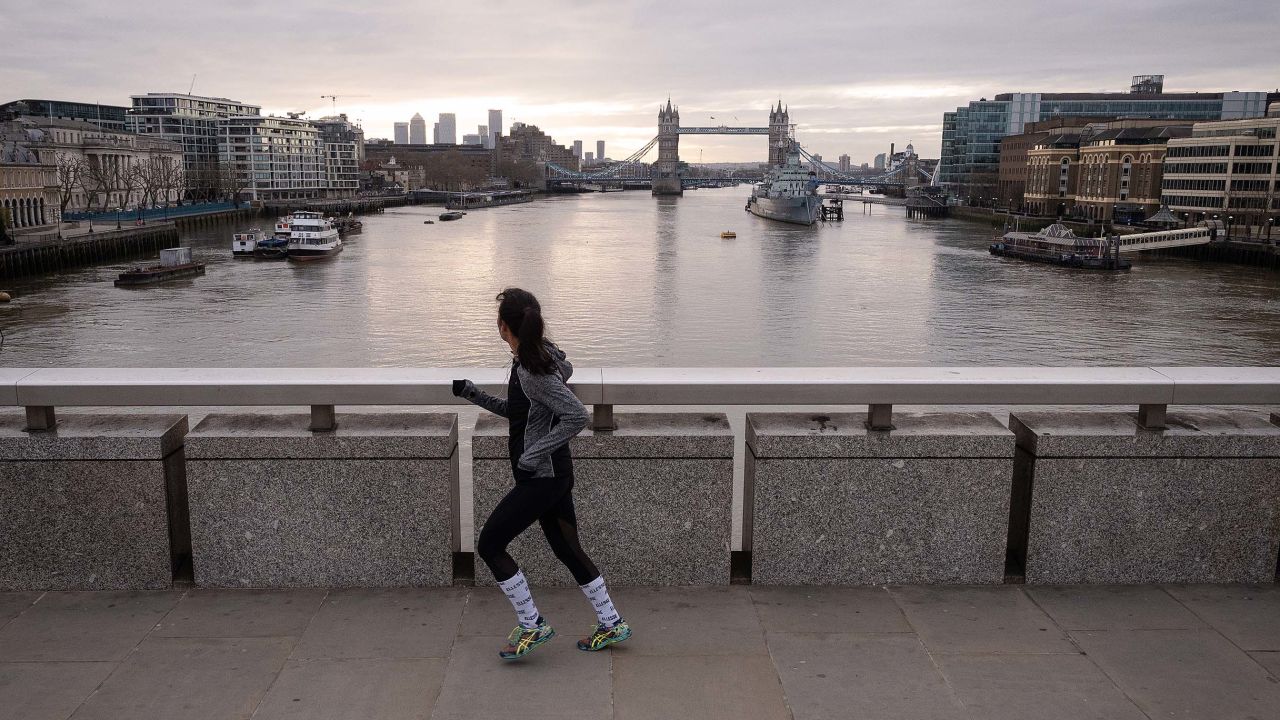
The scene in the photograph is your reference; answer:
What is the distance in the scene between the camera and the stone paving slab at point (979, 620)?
10.7 ft

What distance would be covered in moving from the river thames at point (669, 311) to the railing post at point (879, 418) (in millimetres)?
21013

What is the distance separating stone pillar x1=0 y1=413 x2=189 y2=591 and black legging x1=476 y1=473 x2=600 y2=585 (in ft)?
3.98

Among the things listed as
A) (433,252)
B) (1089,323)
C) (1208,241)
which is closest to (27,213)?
(433,252)

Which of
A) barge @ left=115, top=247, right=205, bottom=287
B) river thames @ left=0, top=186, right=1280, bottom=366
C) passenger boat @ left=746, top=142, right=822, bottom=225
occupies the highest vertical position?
passenger boat @ left=746, top=142, right=822, bottom=225

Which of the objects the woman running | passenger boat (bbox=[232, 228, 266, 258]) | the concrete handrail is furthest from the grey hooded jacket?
passenger boat (bbox=[232, 228, 266, 258])

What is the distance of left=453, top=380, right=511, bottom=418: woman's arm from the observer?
3133 mm

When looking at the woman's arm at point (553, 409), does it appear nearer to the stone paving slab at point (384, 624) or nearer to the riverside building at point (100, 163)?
the stone paving slab at point (384, 624)

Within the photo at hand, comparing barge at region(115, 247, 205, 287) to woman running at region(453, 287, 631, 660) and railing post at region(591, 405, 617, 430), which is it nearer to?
railing post at region(591, 405, 617, 430)

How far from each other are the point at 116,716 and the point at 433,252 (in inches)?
2375

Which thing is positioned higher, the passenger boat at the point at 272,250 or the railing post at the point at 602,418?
the railing post at the point at 602,418

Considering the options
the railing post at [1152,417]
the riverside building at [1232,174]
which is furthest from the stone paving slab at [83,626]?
the riverside building at [1232,174]

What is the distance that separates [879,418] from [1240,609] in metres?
1.39

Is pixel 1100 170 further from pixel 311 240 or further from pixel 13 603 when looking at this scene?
pixel 13 603

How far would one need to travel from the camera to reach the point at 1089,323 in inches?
1347
